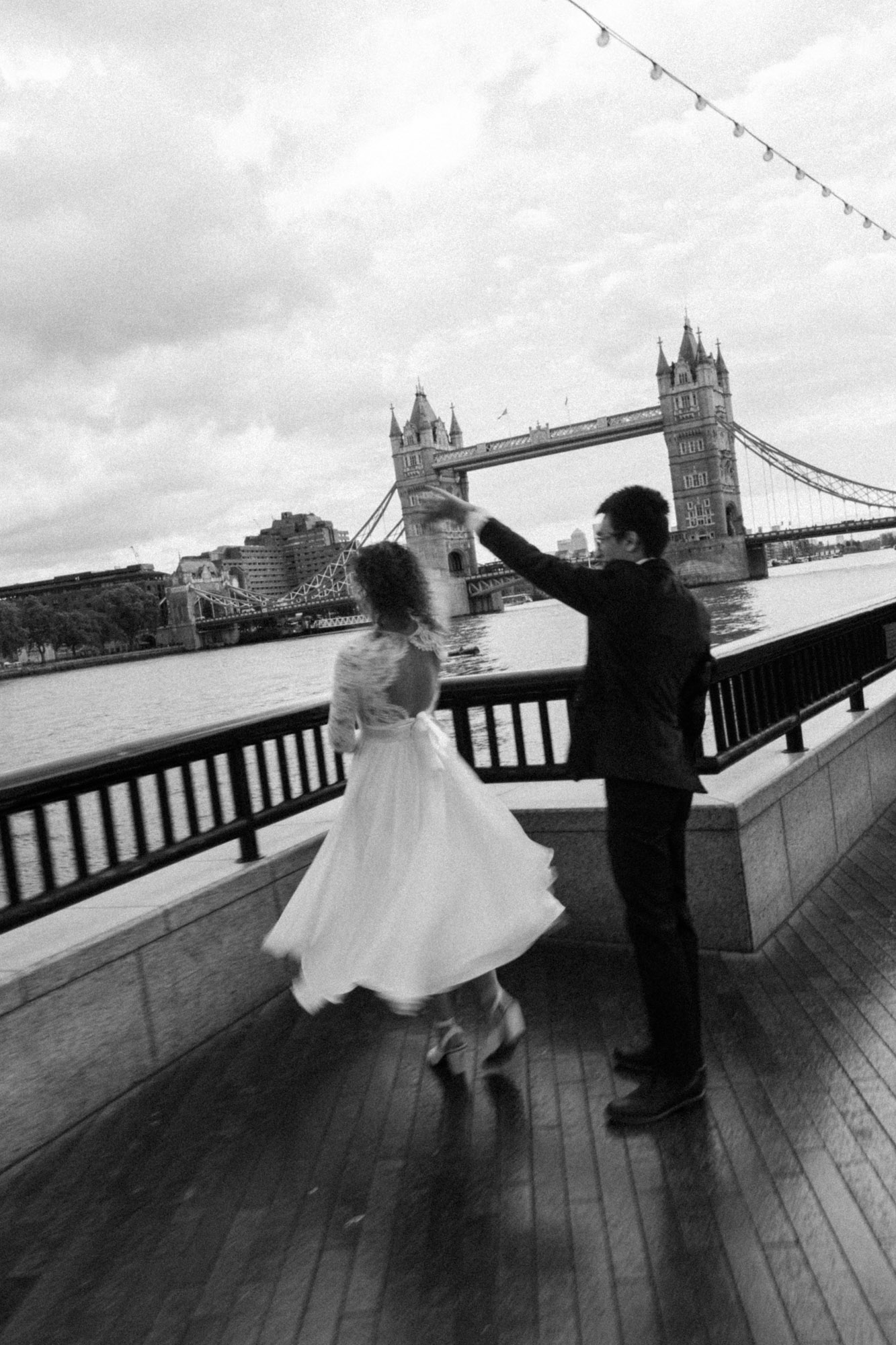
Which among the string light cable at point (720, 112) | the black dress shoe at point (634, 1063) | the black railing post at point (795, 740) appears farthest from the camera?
the string light cable at point (720, 112)

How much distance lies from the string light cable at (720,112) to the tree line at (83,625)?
272 ft

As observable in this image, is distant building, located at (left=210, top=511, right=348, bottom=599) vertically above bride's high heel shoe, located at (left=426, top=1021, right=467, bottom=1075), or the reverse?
distant building, located at (left=210, top=511, right=348, bottom=599)

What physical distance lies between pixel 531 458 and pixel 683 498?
12.0m

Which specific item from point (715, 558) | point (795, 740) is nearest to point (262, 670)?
point (715, 558)

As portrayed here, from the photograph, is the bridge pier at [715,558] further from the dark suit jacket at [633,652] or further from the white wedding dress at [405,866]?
the dark suit jacket at [633,652]

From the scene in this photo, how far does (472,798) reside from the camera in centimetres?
312

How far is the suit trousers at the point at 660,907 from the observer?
2641mm

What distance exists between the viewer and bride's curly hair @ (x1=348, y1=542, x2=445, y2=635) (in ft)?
9.84

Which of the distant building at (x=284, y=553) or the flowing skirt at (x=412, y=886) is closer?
the flowing skirt at (x=412, y=886)

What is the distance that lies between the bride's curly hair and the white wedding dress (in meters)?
0.06

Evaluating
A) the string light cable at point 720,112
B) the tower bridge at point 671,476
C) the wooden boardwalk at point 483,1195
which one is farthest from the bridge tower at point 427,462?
the wooden boardwalk at point 483,1195

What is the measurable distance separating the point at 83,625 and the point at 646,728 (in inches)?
3601

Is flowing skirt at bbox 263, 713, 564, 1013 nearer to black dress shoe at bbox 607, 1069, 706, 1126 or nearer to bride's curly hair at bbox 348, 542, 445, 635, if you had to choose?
bride's curly hair at bbox 348, 542, 445, 635

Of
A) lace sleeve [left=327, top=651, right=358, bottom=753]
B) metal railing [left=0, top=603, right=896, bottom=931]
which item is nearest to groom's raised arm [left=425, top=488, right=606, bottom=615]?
lace sleeve [left=327, top=651, right=358, bottom=753]
